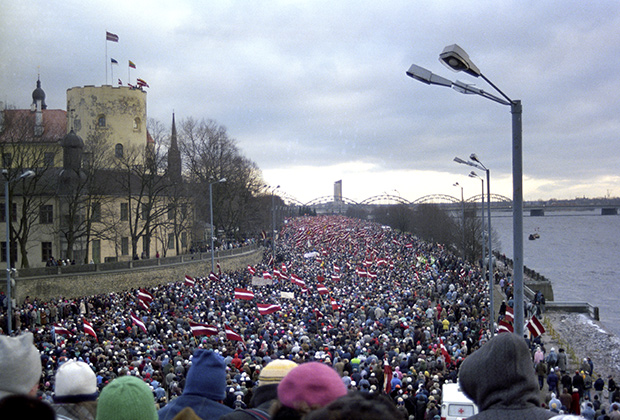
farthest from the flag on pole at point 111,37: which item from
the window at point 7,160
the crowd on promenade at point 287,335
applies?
the crowd on promenade at point 287,335

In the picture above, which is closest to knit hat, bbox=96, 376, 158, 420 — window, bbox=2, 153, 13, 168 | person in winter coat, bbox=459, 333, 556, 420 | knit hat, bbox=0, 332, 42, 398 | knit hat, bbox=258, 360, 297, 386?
knit hat, bbox=0, 332, 42, 398

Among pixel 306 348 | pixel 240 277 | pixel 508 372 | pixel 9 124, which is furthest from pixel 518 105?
pixel 9 124

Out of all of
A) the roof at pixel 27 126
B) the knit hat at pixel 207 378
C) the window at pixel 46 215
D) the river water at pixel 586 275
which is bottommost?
the river water at pixel 586 275

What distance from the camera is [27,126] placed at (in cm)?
4741

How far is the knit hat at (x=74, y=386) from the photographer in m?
4.37

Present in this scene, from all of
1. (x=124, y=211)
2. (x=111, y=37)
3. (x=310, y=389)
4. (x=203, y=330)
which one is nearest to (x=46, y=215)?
(x=124, y=211)

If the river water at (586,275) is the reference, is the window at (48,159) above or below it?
above

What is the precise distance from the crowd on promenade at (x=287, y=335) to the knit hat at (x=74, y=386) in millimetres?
79

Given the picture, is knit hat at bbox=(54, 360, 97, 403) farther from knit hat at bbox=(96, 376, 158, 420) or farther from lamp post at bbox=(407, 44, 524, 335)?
lamp post at bbox=(407, 44, 524, 335)

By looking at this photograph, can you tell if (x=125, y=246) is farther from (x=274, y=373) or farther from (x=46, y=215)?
(x=274, y=373)

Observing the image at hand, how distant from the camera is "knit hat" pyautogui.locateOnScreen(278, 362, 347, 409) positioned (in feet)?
11.4

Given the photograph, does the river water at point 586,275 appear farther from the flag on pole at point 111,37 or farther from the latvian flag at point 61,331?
the flag on pole at point 111,37

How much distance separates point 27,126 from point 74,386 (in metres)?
48.0

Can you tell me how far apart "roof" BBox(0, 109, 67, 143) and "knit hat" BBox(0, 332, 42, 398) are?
41.5 m
